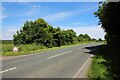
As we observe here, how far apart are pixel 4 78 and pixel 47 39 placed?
4657cm

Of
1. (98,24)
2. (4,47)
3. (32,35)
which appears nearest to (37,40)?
(32,35)

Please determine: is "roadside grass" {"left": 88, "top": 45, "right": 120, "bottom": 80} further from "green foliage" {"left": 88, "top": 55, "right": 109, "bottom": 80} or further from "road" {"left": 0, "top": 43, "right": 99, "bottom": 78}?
"road" {"left": 0, "top": 43, "right": 99, "bottom": 78}

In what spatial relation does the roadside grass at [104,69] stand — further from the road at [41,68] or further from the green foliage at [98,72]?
the road at [41,68]

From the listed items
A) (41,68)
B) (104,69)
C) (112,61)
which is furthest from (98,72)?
(112,61)

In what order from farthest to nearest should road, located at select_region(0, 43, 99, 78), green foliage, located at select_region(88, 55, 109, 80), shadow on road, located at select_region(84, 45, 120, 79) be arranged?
shadow on road, located at select_region(84, 45, 120, 79)
road, located at select_region(0, 43, 99, 78)
green foliage, located at select_region(88, 55, 109, 80)

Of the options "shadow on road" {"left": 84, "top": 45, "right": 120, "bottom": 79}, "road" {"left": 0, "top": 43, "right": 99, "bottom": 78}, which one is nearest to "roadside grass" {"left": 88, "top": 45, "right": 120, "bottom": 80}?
"shadow on road" {"left": 84, "top": 45, "right": 120, "bottom": 79}

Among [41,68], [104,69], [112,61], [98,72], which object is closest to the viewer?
[98,72]

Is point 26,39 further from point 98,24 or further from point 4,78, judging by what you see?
point 4,78

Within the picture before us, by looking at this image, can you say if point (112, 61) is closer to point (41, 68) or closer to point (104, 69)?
point (104, 69)

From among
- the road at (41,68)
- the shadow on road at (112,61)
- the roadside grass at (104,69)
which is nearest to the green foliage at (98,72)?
the roadside grass at (104,69)

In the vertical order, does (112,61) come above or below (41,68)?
above

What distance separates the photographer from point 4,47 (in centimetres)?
4012

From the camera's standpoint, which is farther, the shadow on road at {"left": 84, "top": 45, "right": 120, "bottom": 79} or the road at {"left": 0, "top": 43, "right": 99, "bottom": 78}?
the shadow on road at {"left": 84, "top": 45, "right": 120, "bottom": 79}

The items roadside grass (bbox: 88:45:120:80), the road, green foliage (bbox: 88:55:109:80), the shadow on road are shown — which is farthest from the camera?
the shadow on road
